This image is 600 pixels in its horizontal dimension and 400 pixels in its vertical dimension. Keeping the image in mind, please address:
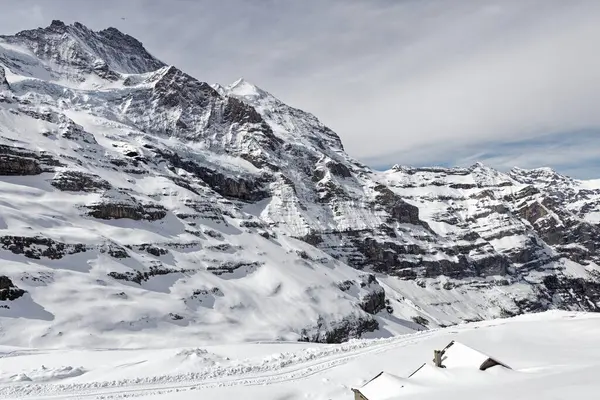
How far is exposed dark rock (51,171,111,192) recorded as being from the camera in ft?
312

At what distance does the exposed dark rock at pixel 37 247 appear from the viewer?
6856 cm

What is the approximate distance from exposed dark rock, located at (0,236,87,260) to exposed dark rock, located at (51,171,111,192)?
24.9 m

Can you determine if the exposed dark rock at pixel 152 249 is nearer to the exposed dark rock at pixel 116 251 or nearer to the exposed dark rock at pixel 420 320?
the exposed dark rock at pixel 116 251

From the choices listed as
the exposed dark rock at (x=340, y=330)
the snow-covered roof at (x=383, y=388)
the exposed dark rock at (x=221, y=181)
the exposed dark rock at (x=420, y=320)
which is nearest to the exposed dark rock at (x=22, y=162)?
the exposed dark rock at (x=340, y=330)

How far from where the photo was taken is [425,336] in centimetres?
4788

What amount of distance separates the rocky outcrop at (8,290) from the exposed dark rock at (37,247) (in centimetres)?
867

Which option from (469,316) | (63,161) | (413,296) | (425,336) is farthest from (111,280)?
(469,316)

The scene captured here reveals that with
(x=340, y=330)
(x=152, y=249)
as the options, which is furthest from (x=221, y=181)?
(x=340, y=330)

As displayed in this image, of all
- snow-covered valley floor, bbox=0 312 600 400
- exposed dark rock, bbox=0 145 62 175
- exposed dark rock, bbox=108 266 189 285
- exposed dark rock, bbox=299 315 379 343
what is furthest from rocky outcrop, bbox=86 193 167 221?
snow-covered valley floor, bbox=0 312 600 400

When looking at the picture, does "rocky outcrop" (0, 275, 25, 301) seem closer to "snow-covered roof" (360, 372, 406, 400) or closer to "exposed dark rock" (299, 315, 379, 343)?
"exposed dark rock" (299, 315, 379, 343)

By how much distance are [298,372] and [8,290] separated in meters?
46.8

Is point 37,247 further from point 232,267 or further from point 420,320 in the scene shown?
point 420,320

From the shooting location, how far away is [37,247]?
70.9m

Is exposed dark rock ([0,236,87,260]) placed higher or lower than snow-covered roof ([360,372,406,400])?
higher
